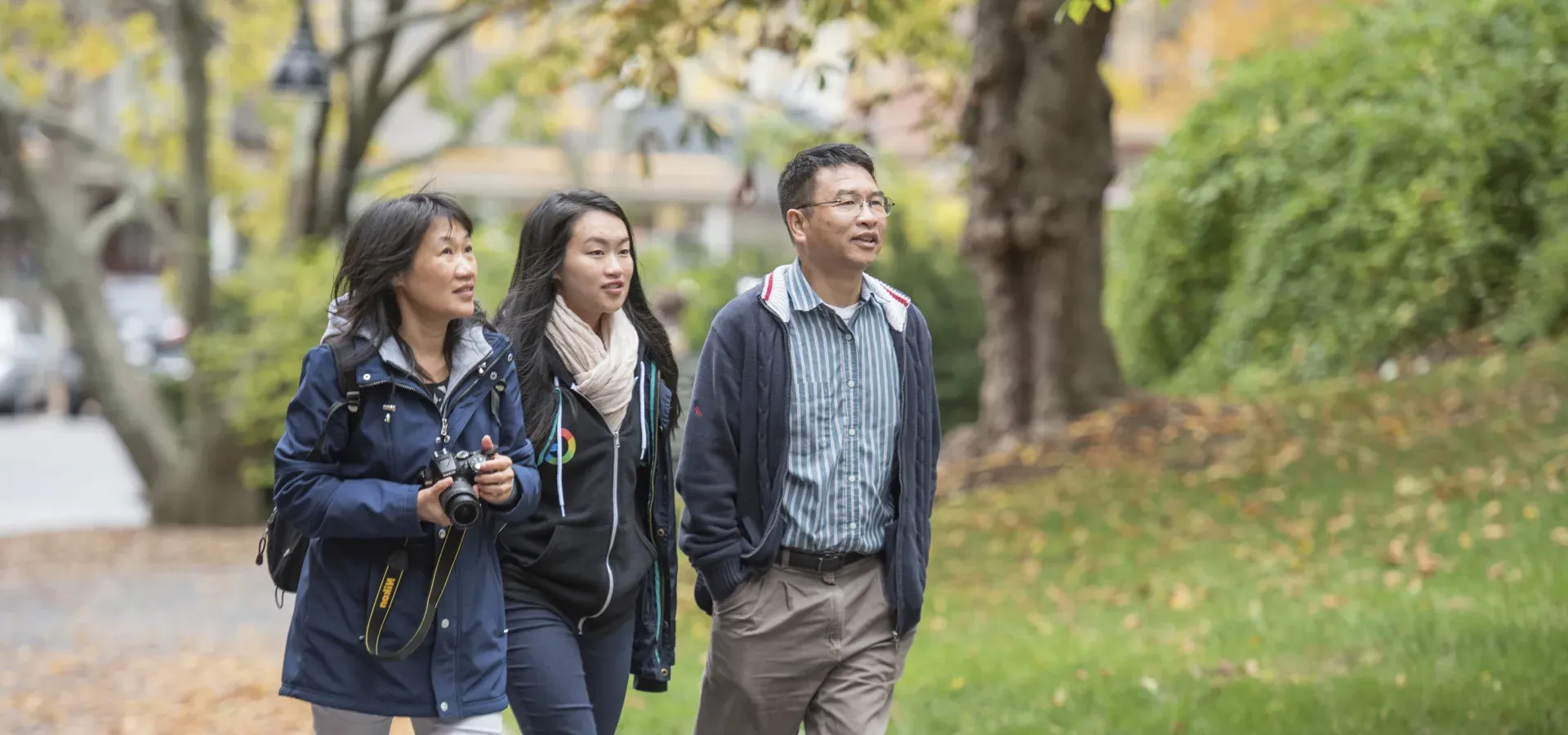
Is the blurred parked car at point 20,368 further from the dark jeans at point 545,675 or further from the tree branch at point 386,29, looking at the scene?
the dark jeans at point 545,675

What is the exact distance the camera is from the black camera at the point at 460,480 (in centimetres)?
377

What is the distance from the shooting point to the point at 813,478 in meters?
4.39

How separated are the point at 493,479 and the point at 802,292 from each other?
1.02 meters

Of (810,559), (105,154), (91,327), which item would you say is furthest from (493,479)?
(105,154)

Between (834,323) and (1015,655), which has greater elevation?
A: (834,323)

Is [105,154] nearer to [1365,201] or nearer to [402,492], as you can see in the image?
[1365,201]

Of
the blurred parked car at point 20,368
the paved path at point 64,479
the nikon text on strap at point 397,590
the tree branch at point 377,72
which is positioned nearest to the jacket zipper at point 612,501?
the nikon text on strap at point 397,590

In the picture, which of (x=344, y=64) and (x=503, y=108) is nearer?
(x=344, y=64)

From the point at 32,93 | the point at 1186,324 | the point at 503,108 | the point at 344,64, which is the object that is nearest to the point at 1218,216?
the point at 1186,324

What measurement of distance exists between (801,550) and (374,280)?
119 centimetres

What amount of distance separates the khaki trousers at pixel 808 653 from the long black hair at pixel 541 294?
55 centimetres

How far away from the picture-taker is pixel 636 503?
4.55 metres

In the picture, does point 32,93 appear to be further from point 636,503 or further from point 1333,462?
point 636,503

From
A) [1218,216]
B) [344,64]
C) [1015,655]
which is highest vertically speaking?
[344,64]
